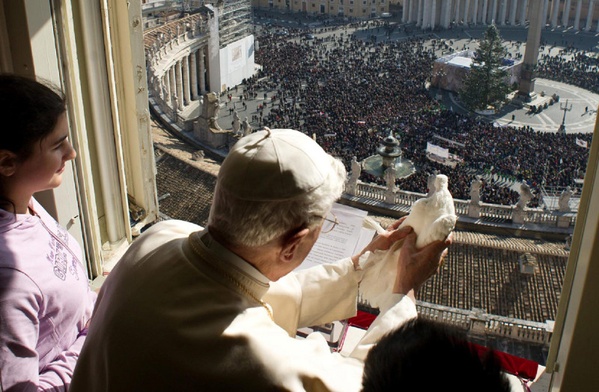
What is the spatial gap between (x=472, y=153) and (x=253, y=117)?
704cm

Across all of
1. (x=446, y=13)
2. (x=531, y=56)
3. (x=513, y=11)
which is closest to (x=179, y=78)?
(x=531, y=56)

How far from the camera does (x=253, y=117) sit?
22.3 m

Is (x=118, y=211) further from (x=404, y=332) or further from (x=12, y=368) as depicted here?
(x=404, y=332)

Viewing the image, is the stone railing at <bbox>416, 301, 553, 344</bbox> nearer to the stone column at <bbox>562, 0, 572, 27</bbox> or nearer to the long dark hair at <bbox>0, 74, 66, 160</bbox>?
the long dark hair at <bbox>0, 74, 66, 160</bbox>

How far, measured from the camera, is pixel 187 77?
24.7 m

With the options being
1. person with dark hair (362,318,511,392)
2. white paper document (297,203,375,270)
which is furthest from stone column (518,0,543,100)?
person with dark hair (362,318,511,392)

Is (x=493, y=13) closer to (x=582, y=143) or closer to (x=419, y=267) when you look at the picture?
(x=582, y=143)

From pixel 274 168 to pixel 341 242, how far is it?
4.47 metres

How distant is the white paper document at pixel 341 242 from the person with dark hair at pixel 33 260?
12.4 ft

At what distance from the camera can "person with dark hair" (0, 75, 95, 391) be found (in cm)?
194

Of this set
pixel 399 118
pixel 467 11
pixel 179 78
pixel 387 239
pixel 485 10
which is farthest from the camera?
pixel 485 10

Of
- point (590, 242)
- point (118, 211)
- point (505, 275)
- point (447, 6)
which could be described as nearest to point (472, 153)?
point (505, 275)

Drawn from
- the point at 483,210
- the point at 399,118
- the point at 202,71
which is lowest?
the point at 399,118

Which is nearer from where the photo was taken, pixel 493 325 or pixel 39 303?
pixel 39 303
